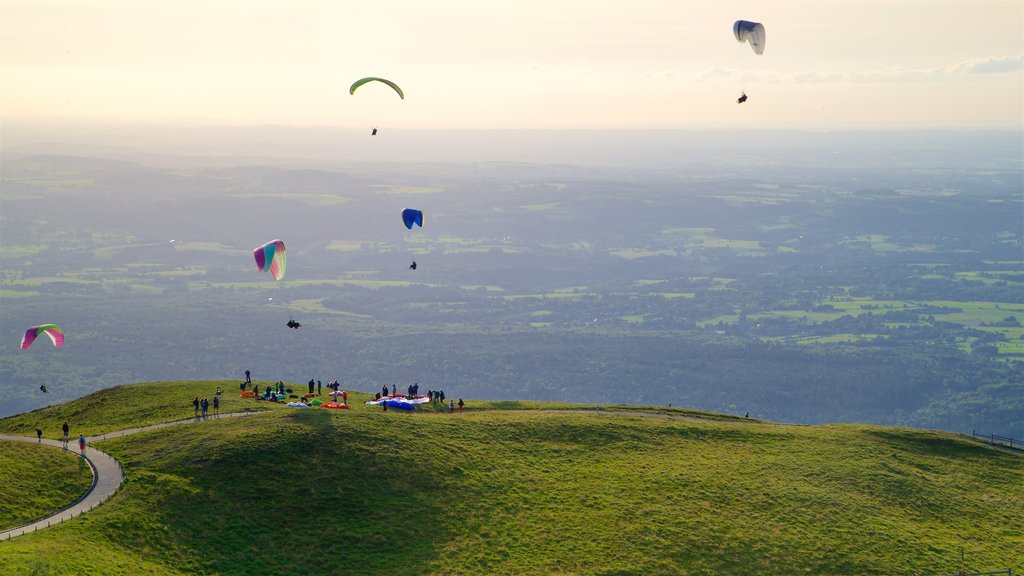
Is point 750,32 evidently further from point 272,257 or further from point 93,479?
point 93,479

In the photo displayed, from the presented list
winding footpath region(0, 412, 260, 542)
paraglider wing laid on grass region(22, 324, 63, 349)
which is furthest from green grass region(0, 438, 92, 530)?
paraglider wing laid on grass region(22, 324, 63, 349)

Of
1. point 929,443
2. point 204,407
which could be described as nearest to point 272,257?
point 204,407

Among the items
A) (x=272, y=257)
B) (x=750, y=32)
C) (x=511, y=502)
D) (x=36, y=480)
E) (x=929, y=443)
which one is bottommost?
(x=511, y=502)

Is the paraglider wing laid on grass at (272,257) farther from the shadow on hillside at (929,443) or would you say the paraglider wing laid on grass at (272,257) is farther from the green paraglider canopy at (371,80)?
the shadow on hillside at (929,443)

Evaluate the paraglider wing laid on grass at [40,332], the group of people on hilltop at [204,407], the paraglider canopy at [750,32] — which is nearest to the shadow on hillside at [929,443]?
the paraglider canopy at [750,32]

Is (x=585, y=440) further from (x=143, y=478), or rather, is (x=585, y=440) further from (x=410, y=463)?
(x=143, y=478)

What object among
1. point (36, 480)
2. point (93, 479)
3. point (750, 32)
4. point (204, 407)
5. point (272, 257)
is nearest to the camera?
point (36, 480)

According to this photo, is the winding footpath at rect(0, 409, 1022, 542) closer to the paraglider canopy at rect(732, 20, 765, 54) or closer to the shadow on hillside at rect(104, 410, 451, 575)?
the shadow on hillside at rect(104, 410, 451, 575)
